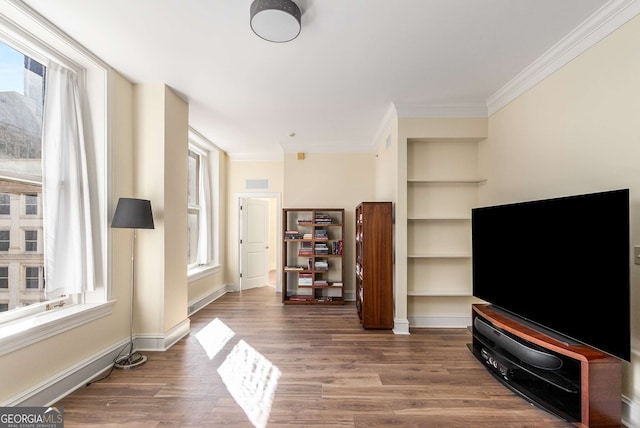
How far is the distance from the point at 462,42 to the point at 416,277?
8.50 ft

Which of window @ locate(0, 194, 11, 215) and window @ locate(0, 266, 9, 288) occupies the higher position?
window @ locate(0, 194, 11, 215)

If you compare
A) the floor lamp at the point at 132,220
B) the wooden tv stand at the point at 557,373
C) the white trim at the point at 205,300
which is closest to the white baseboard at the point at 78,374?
the floor lamp at the point at 132,220

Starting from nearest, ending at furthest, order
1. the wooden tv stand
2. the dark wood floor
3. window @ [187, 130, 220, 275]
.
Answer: the wooden tv stand, the dark wood floor, window @ [187, 130, 220, 275]

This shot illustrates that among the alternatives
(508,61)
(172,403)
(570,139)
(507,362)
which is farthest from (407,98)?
(172,403)

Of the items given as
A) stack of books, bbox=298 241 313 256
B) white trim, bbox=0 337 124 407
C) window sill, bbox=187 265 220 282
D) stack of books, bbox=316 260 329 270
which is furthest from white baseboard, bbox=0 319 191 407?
stack of books, bbox=316 260 329 270

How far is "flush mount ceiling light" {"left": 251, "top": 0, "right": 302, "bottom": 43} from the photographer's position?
1680 mm

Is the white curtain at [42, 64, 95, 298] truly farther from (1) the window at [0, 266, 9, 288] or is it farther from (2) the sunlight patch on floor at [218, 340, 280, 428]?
(2) the sunlight patch on floor at [218, 340, 280, 428]

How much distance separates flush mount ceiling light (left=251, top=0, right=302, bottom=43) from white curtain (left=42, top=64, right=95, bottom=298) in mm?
1763

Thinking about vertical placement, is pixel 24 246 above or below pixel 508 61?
below

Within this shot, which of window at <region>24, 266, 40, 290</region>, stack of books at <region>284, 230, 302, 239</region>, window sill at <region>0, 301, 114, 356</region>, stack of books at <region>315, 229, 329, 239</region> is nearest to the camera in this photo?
window sill at <region>0, 301, 114, 356</region>

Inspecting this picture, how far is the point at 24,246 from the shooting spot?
203 cm

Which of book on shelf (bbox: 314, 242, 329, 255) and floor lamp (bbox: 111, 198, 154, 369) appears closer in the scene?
floor lamp (bbox: 111, 198, 154, 369)

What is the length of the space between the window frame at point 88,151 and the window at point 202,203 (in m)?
1.80

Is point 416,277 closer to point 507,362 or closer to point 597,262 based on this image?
point 507,362
